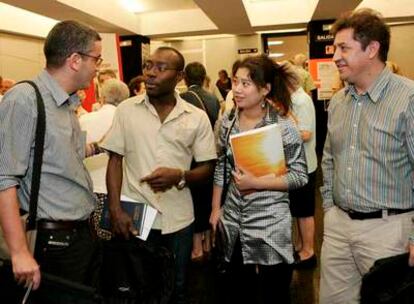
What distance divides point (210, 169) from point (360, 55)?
0.89 m

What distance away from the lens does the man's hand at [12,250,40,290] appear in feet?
4.80

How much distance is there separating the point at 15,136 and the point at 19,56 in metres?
6.37

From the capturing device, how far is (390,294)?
1.48m

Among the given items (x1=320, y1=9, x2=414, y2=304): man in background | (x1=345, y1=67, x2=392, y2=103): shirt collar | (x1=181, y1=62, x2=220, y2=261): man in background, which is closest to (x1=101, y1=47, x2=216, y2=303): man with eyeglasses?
(x1=320, y1=9, x2=414, y2=304): man in background

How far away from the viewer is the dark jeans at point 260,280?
199cm

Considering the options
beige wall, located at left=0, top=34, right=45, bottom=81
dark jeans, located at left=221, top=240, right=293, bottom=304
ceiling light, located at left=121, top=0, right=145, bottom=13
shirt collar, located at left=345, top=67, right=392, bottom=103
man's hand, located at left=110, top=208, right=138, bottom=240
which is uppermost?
ceiling light, located at left=121, top=0, right=145, bottom=13

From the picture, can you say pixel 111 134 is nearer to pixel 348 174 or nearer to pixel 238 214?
pixel 238 214

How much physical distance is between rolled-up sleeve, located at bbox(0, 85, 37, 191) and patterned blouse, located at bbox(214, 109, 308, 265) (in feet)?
3.04

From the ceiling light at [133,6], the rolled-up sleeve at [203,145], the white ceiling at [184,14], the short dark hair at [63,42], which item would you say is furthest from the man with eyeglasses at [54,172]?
the ceiling light at [133,6]

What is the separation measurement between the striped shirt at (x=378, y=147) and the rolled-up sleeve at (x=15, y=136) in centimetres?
128

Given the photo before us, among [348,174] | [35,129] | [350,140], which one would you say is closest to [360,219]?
[348,174]

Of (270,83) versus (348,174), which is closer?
(348,174)

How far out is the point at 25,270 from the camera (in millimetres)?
1461

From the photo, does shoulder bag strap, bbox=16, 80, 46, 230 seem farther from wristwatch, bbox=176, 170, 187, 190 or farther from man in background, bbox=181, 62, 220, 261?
man in background, bbox=181, 62, 220, 261
